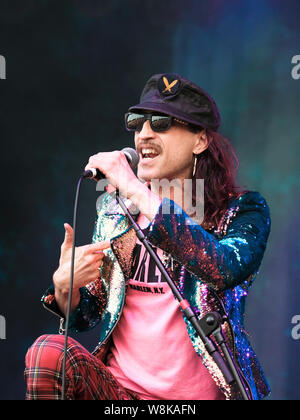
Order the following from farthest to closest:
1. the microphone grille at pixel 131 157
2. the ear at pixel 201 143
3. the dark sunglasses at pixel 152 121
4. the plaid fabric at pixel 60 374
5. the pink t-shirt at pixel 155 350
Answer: the ear at pixel 201 143 → the dark sunglasses at pixel 152 121 → the pink t-shirt at pixel 155 350 → the microphone grille at pixel 131 157 → the plaid fabric at pixel 60 374

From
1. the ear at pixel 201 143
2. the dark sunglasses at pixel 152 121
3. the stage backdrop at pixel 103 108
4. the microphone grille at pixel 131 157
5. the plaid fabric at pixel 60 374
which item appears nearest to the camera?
the plaid fabric at pixel 60 374

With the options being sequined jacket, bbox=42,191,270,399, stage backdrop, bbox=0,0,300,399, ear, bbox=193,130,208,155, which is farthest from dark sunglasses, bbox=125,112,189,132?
stage backdrop, bbox=0,0,300,399

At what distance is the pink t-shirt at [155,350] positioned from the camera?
183cm

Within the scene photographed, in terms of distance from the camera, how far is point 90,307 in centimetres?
211

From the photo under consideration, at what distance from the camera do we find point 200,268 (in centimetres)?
163

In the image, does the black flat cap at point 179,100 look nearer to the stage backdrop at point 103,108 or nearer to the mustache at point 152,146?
the mustache at point 152,146

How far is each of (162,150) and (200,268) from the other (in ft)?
2.01

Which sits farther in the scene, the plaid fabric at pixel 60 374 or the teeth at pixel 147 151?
the teeth at pixel 147 151

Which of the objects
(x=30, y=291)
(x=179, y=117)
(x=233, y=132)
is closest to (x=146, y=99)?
(x=179, y=117)

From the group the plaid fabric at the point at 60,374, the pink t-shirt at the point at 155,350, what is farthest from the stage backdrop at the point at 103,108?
the plaid fabric at the point at 60,374

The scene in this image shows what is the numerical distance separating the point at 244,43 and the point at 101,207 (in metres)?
1.29

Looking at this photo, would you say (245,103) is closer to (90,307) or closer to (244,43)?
(244,43)

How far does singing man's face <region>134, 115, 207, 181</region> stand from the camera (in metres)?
2.09

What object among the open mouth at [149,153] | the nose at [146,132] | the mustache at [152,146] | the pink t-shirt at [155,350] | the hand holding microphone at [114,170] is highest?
the nose at [146,132]
